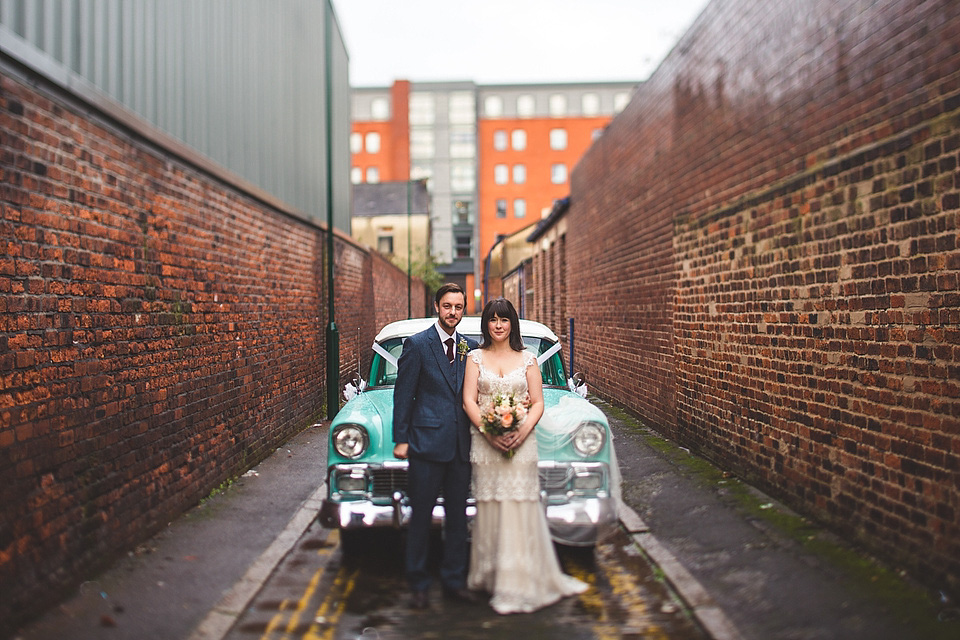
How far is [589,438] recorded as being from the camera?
5215 mm

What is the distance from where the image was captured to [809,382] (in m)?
6.23

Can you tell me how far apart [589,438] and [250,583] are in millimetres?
2341

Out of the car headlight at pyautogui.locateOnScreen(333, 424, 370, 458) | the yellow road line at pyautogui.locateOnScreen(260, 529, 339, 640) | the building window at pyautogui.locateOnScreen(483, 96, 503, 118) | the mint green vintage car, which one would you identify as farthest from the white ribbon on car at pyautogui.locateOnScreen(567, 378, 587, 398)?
the building window at pyautogui.locateOnScreen(483, 96, 503, 118)

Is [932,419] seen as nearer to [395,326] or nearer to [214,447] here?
[395,326]

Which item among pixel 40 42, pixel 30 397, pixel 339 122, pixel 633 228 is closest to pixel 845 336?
pixel 30 397

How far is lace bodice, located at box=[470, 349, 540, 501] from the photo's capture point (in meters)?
4.62

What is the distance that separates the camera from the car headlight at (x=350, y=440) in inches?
204

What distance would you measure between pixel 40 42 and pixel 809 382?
5899 millimetres

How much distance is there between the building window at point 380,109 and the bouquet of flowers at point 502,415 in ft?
212

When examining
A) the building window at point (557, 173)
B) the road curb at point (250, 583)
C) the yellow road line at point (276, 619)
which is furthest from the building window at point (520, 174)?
the yellow road line at point (276, 619)

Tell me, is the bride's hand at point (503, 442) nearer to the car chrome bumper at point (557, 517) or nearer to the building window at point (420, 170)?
the car chrome bumper at point (557, 517)

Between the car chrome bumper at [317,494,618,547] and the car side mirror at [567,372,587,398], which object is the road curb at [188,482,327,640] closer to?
the car chrome bumper at [317,494,618,547]

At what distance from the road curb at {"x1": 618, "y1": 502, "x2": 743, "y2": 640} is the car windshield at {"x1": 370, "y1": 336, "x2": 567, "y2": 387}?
1254 mm

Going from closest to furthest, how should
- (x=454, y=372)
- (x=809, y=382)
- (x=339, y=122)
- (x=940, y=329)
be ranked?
(x=940, y=329) → (x=454, y=372) → (x=809, y=382) → (x=339, y=122)
